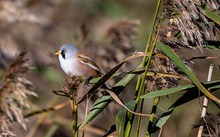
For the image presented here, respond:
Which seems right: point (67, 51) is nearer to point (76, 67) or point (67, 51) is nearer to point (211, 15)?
point (76, 67)

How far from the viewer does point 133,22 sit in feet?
15.1

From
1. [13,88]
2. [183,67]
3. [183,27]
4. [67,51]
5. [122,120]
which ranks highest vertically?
[67,51]

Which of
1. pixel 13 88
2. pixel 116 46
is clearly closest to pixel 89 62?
pixel 13 88

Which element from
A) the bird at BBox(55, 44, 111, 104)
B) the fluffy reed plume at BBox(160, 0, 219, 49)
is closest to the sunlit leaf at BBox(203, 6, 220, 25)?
the fluffy reed plume at BBox(160, 0, 219, 49)

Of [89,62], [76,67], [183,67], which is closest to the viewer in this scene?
[183,67]

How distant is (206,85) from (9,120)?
4.82 feet

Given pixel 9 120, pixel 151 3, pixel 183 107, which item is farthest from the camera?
pixel 151 3

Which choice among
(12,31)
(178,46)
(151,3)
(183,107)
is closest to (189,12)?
(178,46)

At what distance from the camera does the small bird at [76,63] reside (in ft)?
11.9

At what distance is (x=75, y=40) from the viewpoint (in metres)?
4.67

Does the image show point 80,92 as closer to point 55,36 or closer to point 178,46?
point 178,46

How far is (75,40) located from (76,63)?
92 centimetres

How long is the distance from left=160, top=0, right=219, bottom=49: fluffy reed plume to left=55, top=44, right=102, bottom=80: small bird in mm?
866

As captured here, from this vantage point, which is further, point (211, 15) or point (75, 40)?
point (75, 40)
